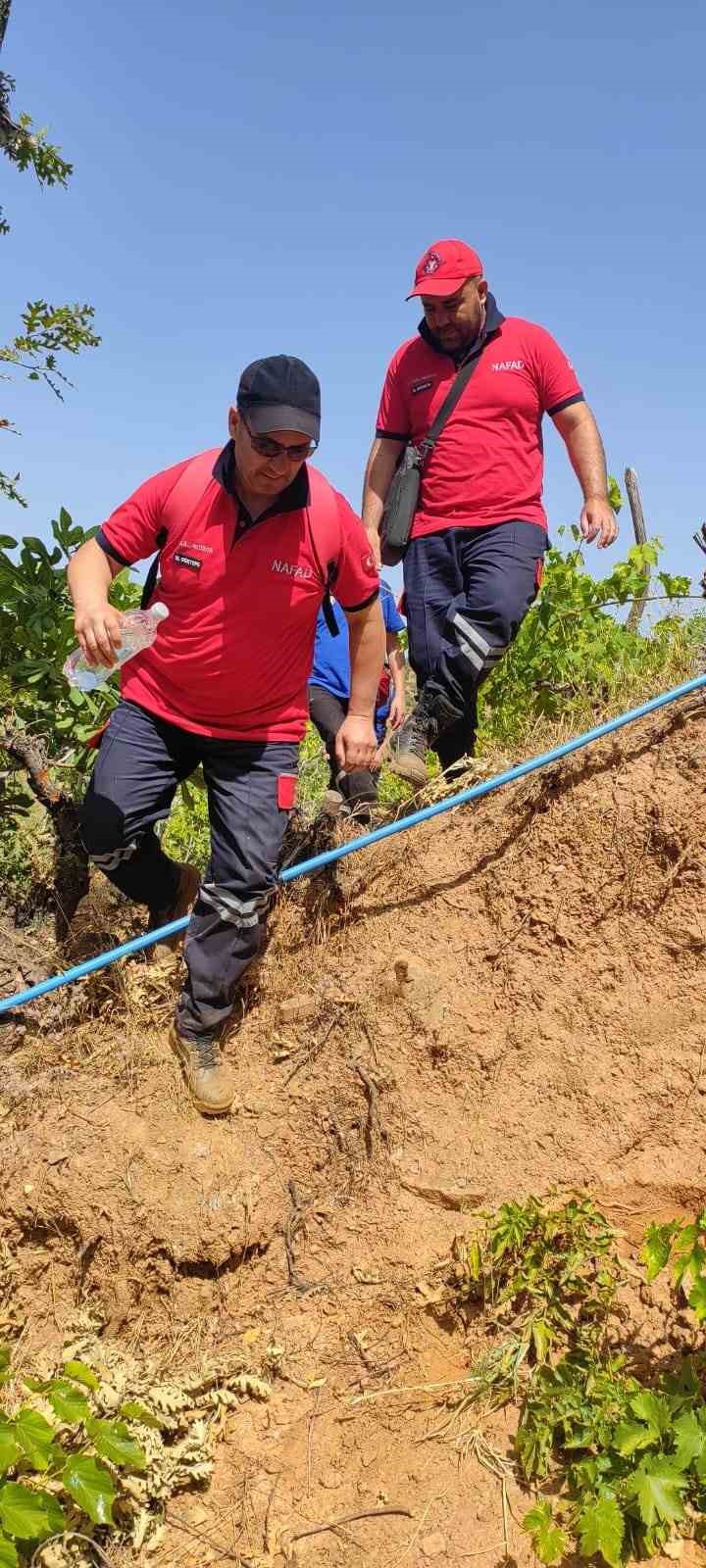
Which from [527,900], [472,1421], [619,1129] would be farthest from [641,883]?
[472,1421]

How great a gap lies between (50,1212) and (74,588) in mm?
1869

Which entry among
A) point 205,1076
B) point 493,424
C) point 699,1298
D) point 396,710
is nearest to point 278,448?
point 493,424

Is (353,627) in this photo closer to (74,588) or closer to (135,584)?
(74,588)

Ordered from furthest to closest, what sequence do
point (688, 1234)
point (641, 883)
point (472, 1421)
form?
point (641, 883)
point (472, 1421)
point (688, 1234)

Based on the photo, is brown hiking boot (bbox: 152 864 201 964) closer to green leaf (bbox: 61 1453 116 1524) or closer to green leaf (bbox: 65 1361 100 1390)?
green leaf (bbox: 65 1361 100 1390)

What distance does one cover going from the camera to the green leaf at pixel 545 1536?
230cm

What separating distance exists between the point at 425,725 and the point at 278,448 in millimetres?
1429

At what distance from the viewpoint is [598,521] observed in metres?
4.15

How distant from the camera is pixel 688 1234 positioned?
251 cm

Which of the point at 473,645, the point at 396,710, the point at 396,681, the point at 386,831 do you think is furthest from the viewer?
the point at 396,681

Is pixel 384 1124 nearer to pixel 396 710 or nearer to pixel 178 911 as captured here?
pixel 178 911

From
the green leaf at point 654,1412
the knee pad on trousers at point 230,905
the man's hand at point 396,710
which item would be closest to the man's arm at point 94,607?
the knee pad on trousers at point 230,905

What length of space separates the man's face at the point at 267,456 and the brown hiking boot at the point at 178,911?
1413 millimetres

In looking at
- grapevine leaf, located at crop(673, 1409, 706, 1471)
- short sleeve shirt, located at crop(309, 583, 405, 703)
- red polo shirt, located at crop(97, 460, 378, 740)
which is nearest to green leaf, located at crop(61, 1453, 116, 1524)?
grapevine leaf, located at crop(673, 1409, 706, 1471)
